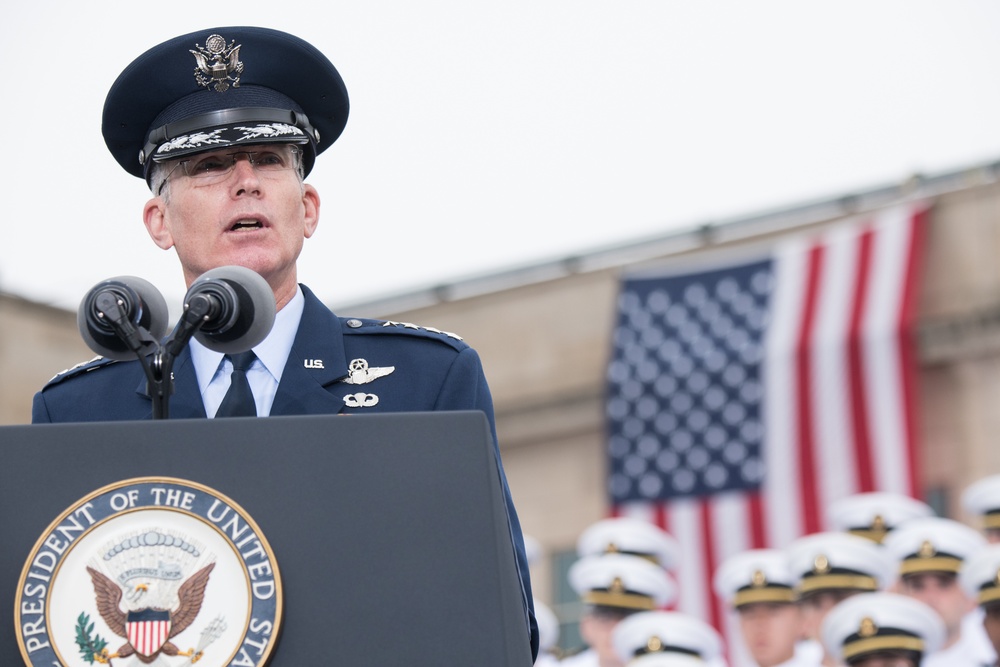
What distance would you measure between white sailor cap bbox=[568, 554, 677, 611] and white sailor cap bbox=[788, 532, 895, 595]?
1.16 m

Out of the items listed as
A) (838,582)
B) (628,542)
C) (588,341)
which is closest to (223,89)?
(838,582)

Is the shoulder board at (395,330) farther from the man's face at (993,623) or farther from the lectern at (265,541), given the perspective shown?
the man's face at (993,623)

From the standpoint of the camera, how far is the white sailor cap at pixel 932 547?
8.63m

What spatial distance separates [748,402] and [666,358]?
1160 mm

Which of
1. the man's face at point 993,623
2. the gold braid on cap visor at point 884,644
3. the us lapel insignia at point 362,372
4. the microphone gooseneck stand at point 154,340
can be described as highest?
the man's face at point 993,623

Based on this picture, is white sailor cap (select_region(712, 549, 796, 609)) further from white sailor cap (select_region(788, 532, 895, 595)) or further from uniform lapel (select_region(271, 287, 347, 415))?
uniform lapel (select_region(271, 287, 347, 415))

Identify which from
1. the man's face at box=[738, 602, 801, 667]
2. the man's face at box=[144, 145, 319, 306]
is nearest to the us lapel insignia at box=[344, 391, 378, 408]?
the man's face at box=[144, 145, 319, 306]

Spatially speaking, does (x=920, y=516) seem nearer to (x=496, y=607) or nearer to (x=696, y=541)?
(x=696, y=541)

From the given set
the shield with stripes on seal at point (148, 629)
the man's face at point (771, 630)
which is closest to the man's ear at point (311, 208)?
the shield with stripes on seal at point (148, 629)

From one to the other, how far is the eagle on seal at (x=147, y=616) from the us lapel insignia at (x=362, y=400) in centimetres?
71

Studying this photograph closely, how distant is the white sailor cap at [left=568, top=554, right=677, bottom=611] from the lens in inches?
389

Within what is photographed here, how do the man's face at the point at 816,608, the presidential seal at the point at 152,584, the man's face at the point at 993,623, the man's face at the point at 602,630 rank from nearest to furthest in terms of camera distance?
the presidential seal at the point at 152,584 < the man's face at the point at 993,623 < the man's face at the point at 816,608 < the man's face at the point at 602,630

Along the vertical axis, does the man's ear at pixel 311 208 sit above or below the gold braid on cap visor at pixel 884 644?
below

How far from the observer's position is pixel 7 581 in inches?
77.2
